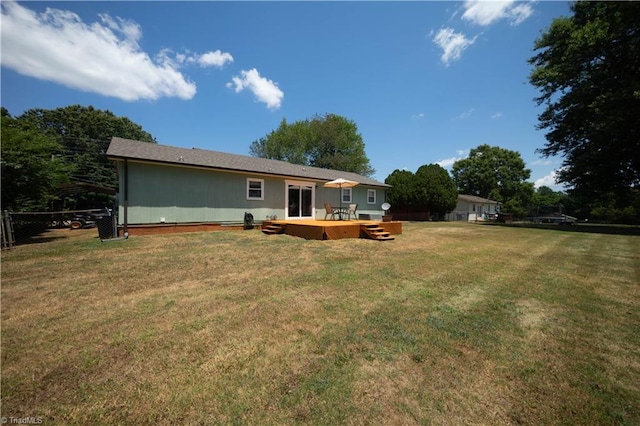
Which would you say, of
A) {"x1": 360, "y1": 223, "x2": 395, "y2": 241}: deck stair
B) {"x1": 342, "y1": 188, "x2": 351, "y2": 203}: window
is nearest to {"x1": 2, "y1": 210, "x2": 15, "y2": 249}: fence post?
{"x1": 360, "y1": 223, "x2": 395, "y2": 241}: deck stair

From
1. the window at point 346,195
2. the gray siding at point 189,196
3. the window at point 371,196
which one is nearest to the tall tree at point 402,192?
the window at point 371,196

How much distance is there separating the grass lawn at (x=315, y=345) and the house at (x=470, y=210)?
Result: 97.8 feet

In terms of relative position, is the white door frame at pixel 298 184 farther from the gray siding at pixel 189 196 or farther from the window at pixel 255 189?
the window at pixel 255 189

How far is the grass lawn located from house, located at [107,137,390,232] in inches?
187

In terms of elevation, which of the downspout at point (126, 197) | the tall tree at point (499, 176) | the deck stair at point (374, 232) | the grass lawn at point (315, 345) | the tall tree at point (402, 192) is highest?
the tall tree at point (499, 176)

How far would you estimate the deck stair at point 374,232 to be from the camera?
9955 mm

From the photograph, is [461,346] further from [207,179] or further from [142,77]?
[142,77]

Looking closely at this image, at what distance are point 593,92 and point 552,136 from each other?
3805 mm

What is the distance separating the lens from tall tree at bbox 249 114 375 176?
3938 centimetres

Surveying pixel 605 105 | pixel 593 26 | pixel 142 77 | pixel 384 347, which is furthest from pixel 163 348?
pixel 593 26

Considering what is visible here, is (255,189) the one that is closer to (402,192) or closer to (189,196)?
(189,196)

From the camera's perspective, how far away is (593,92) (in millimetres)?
18797

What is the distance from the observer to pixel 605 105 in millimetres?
16453

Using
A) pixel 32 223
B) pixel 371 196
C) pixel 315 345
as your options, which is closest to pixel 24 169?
pixel 32 223
